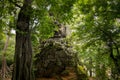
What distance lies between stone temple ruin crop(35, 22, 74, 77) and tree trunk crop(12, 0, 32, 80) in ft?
16.3

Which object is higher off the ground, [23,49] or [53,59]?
[23,49]

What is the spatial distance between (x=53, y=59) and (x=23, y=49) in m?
5.38

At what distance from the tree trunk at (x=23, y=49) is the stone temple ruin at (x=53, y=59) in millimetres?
4970

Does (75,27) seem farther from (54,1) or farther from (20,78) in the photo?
(20,78)

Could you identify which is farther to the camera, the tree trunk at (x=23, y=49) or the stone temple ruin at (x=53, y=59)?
the stone temple ruin at (x=53, y=59)

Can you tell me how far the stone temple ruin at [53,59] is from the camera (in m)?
12.8

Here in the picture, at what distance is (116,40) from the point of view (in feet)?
28.7

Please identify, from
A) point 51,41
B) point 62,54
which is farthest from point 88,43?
point 51,41

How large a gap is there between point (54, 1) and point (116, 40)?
369 centimetres

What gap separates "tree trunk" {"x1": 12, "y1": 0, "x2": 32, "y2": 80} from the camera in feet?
24.8

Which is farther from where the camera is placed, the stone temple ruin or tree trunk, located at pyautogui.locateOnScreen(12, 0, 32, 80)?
the stone temple ruin

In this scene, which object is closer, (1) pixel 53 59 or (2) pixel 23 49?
(2) pixel 23 49

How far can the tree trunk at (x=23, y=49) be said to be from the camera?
7566 millimetres

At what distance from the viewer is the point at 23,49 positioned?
7863 millimetres
